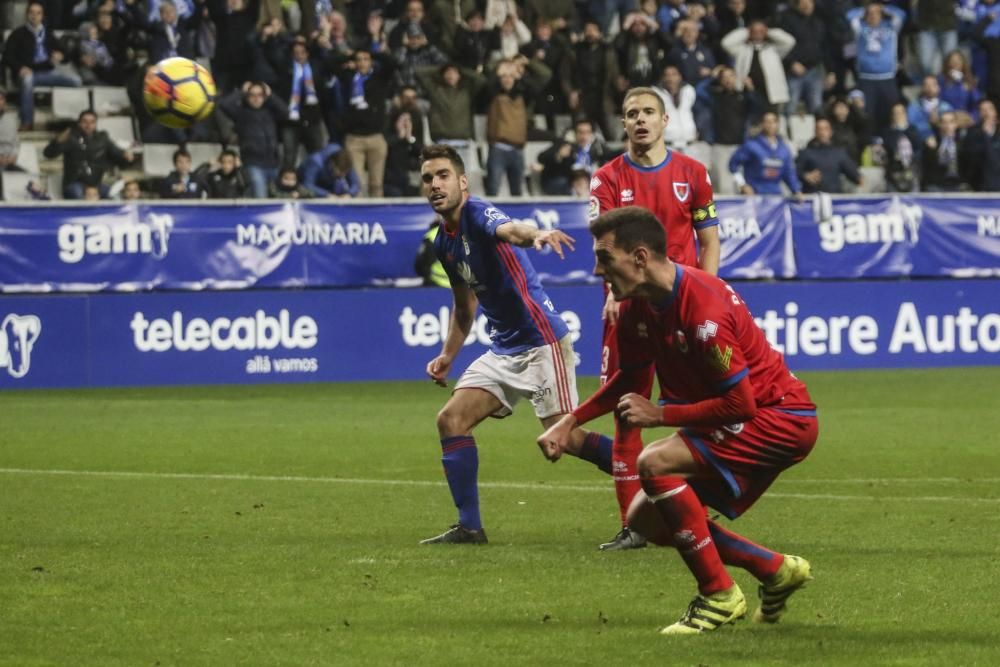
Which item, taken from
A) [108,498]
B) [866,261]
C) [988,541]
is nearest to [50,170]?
[866,261]

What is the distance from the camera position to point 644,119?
30.5ft

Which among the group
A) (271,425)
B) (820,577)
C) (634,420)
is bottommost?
(271,425)

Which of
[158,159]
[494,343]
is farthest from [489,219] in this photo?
[158,159]

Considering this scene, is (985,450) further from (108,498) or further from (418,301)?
(418,301)

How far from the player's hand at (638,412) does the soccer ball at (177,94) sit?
11746mm

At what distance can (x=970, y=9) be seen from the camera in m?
28.7

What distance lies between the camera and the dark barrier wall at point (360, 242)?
20734mm

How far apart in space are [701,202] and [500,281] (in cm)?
113

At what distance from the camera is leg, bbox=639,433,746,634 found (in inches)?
261

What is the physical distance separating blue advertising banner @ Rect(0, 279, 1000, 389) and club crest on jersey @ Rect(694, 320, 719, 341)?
15.0 metres

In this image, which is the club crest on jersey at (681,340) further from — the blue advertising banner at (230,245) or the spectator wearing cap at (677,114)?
the spectator wearing cap at (677,114)

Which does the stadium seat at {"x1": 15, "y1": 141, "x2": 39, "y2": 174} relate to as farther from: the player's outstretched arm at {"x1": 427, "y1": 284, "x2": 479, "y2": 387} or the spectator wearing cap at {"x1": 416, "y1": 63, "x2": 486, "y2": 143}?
the player's outstretched arm at {"x1": 427, "y1": 284, "x2": 479, "y2": 387}

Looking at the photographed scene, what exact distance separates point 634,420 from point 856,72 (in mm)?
22525

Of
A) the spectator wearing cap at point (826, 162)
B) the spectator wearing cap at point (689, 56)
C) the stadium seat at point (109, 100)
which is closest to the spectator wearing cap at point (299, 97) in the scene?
the stadium seat at point (109, 100)
